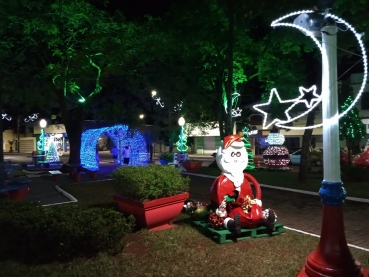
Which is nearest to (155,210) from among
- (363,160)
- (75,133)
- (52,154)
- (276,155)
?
(75,133)

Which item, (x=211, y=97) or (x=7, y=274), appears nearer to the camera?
(x=7, y=274)

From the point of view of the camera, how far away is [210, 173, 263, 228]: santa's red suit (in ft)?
21.2

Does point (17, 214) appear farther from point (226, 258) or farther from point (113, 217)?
point (226, 258)

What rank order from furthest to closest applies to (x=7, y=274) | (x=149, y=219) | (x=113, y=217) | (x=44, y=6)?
(x=44, y=6) → (x=149, y=219) → (x=113, y=217) → (x=7, y=274)

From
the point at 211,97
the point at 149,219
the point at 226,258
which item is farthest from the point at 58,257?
the point at 211,97

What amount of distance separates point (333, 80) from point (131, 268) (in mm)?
3779

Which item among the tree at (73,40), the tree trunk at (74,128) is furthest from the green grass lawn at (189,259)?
the tree trunk at (74,128)

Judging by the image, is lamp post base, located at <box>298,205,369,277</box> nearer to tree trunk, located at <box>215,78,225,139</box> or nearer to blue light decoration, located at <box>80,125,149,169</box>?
tree trunk, located at <box>215,78,225,139</box>

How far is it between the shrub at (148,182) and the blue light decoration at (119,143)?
12.2 meters

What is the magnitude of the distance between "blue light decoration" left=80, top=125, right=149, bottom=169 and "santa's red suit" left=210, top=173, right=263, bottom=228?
1298 centimetres

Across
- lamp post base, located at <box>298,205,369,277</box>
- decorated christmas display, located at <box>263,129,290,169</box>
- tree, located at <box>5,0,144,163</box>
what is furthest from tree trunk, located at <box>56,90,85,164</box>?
lamp post base, located at <box>298,205,369,277</box>

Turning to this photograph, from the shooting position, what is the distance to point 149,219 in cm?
681

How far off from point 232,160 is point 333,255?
2.96 meters

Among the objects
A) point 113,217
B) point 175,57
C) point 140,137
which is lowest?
point 113,217
